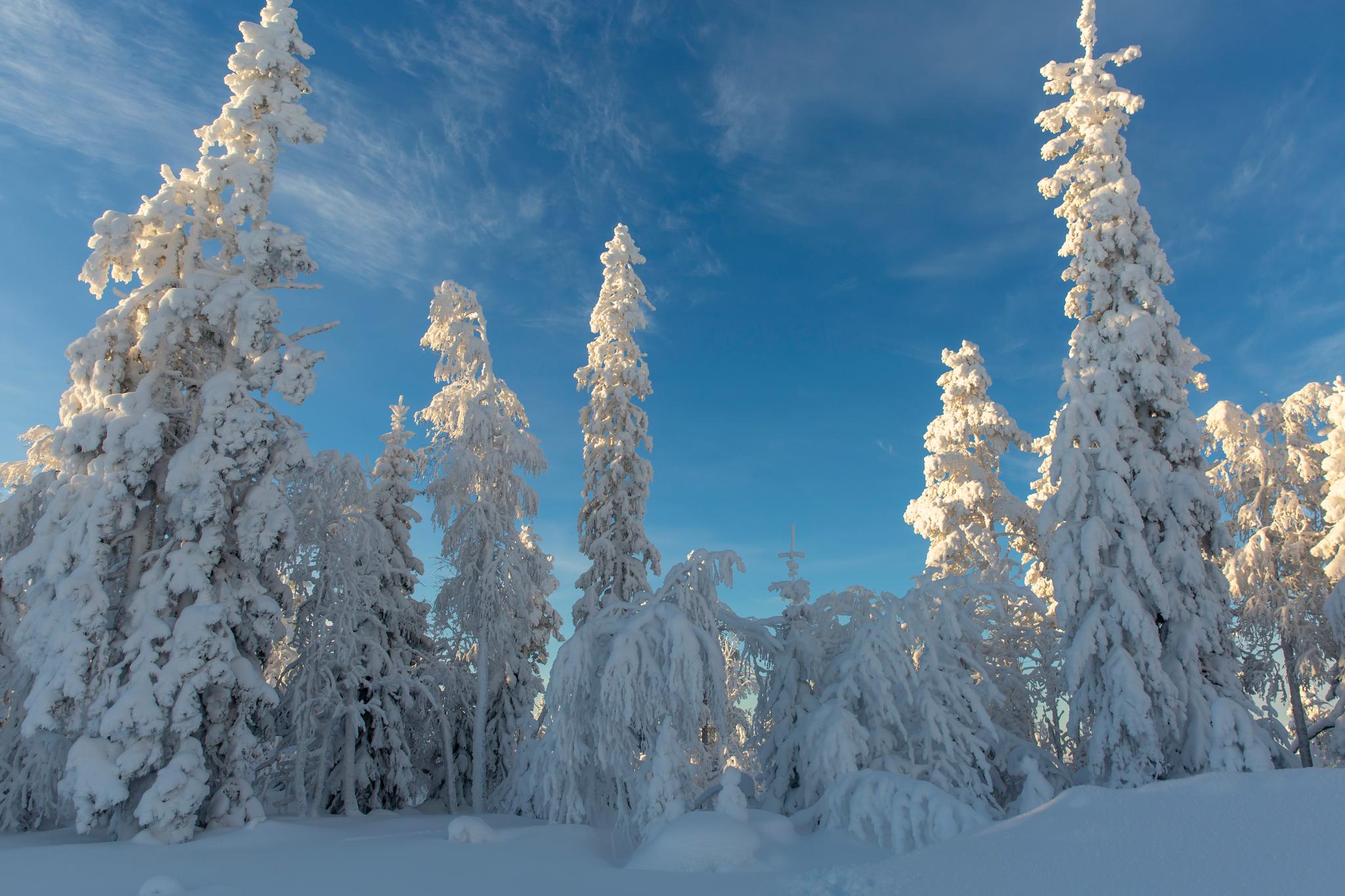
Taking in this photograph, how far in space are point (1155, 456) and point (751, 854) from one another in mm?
12073

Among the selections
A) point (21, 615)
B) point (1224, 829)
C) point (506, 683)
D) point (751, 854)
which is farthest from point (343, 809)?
point (1224, 829)

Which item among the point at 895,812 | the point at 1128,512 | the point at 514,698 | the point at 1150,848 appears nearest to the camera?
the point at 1150,848

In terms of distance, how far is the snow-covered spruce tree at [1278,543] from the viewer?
20266mm

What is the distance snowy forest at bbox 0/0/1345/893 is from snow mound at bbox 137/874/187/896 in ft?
0.26

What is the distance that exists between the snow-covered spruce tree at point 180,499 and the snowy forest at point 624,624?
0.06m

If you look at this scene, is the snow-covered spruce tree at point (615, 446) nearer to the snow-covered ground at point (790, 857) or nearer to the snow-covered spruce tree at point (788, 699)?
the snow-covered spruce tree at point (788, 699)

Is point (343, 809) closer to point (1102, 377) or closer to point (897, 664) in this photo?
point (897, 664)

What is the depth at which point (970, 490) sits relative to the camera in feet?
71.8

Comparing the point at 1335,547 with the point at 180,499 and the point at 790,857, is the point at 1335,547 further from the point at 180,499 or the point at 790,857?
the point at 180,499

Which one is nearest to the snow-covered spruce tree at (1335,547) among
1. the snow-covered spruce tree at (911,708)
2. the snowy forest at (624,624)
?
the snowy forest at (624,624)

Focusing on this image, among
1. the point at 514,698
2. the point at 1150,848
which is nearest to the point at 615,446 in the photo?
the point at 514,698

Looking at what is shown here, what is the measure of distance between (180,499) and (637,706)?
922cm

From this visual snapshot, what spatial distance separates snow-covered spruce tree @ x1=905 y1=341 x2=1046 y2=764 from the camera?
2153 centimetres

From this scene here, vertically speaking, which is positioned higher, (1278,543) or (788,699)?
(1278,543)
